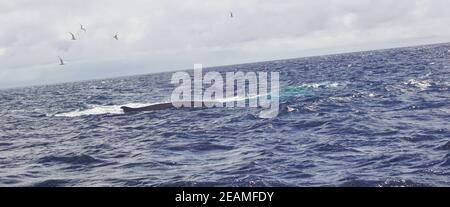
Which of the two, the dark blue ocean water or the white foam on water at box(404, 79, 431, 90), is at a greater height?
the white foam on water at box(404, 79, 431, 90)

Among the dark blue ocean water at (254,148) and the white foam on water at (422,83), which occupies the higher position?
the white foam on water at (422,83)

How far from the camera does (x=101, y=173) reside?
1547 centimetres

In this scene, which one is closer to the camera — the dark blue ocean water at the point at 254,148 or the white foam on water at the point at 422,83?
the dark blue ocean water at the point at 254,148

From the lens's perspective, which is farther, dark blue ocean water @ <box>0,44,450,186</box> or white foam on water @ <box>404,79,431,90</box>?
white foam on water @ <box>404,79,431,90</box>

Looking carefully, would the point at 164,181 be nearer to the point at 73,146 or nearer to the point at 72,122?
the point at 73,146

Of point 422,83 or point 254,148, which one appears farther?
point 422,83

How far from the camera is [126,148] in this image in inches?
807

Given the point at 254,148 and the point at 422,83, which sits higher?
the point at 422,83

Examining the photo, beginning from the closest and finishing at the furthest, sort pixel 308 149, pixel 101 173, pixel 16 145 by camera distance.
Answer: pixel 101 173
pixel 308 149
pixel 16 145

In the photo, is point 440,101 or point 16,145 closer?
point 16,145
